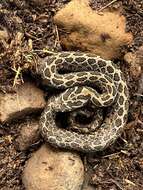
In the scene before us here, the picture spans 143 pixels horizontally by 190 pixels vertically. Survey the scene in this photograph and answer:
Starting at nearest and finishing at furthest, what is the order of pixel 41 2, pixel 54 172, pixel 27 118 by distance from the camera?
pixel 54 172, pixel 27 118, pixel 41 2

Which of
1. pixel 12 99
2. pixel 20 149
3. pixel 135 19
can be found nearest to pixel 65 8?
pixel 135 19

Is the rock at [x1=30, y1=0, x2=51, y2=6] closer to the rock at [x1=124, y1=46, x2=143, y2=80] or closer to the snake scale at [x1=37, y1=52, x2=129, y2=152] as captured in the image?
the snake scale at [x1=37, y1=52, x2=129, y2=152]

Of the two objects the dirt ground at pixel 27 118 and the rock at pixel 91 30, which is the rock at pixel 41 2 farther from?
the rock at pixel 91 30

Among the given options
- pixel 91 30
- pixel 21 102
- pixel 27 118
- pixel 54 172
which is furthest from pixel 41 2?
→ pixel 54 172

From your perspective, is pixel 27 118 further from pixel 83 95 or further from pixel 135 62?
pixel 135 62

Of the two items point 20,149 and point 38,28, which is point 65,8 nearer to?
point 38,28

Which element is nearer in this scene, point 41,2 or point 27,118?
point 27,118
